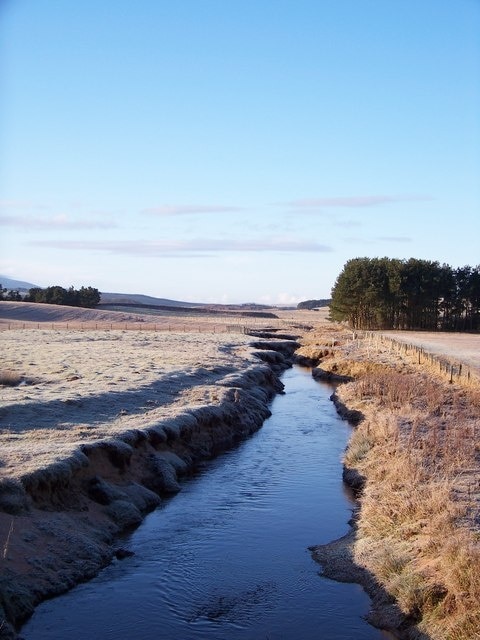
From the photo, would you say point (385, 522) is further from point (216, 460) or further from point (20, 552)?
point (216, 460)

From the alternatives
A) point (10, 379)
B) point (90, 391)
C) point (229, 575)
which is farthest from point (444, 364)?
point (229, 575)

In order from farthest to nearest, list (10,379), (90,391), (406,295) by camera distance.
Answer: (406,295)
(10,379)
(90,391)

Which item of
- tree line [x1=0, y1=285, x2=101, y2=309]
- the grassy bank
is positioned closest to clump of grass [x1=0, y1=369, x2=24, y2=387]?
the grassy bank

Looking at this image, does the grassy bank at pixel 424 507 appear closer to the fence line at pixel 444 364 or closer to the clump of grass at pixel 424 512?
the clump of grass at pixel 424 512

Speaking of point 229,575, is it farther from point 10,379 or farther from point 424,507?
point 10,379

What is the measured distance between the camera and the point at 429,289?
94938mm

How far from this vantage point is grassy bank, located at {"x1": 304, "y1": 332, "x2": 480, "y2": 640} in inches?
450

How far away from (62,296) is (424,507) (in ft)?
413

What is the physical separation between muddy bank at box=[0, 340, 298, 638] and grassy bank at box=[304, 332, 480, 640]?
5.34 m

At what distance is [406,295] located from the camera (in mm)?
95125

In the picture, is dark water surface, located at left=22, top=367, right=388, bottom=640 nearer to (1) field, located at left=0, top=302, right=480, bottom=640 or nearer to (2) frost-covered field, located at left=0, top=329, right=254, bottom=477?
(1) field, located at left=0, top=302, right=480, bottom=640

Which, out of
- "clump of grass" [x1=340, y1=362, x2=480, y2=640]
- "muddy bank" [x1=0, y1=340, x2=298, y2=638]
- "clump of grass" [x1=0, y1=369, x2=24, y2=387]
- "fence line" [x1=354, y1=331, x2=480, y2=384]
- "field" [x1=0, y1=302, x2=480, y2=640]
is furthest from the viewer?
"fence line" [x1=354, y1=331, x2=480, y2=384]

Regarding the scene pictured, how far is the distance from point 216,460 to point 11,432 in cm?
700

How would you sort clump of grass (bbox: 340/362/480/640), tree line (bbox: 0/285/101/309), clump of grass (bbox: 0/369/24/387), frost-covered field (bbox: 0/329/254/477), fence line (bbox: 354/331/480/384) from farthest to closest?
tree line (bbox: 0/285/101/309) → fence line (bbox: 354/331/480/384) → clump of grass (bbox: 0/369/24/387) → frost-covered field (bbox: 0/329/254/477) → clump of grass (bbox: 340/362/480/640)
